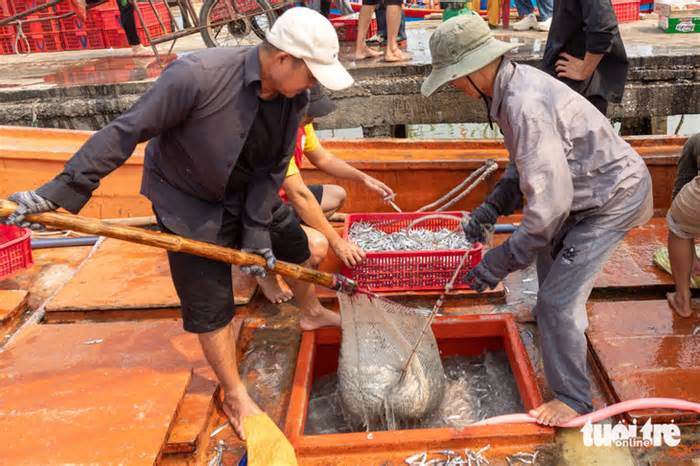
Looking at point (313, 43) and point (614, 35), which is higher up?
point (313, 43)

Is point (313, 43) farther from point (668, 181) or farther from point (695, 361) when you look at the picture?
point (668, 181)

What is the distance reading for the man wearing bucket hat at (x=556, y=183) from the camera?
258 centimetres

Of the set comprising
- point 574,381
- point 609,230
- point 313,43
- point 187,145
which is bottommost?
point 574,381

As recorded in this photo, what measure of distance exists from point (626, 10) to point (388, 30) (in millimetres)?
5415

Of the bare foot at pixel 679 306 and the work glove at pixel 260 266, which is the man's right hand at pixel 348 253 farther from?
the bare foot at pixel 679 306

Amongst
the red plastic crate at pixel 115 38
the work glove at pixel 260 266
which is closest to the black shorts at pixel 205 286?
the work glove at pixel 260 266

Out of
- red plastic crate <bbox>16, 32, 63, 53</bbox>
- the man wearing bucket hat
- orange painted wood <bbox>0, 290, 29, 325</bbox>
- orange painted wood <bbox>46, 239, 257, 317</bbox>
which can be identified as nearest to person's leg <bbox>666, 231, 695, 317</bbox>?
the man wearing bucket hat

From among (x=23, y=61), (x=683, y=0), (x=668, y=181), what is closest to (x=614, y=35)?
(x=668, y=181)

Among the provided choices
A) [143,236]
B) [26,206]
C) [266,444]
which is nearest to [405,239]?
[266,444]

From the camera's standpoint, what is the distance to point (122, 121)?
2506 mm

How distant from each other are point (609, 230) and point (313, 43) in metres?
1.54

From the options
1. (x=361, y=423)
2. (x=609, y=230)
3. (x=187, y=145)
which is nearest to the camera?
(x=187, y=145)

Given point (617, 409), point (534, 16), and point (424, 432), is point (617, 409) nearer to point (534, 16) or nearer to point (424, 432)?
point (424, 432)

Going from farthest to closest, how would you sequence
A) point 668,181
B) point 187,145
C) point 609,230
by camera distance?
point 668,181, point 609,230, point 187,145
